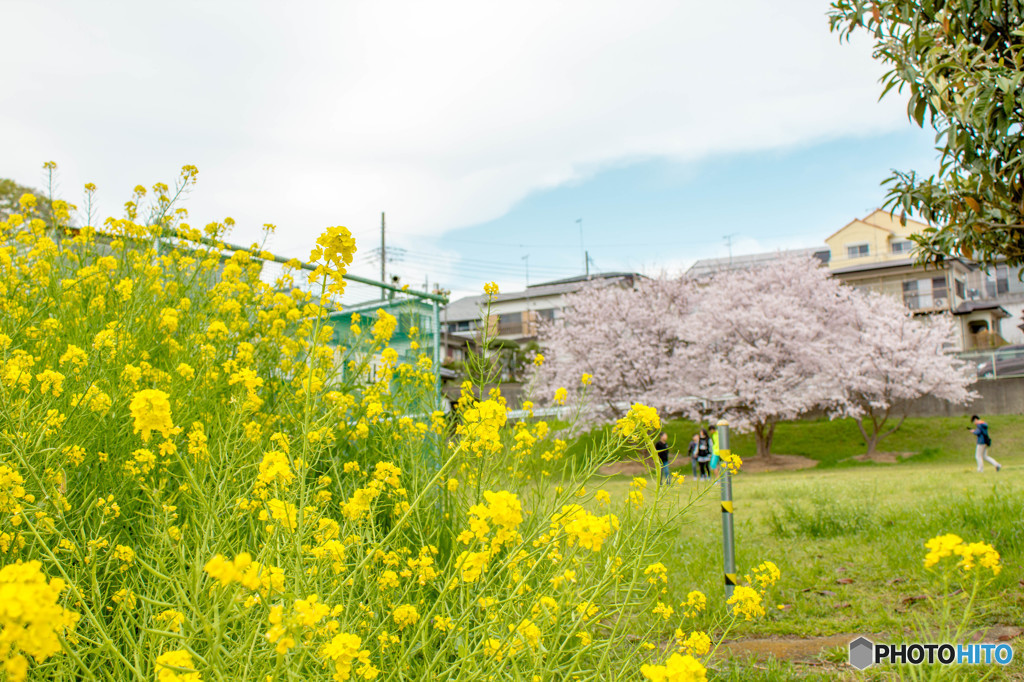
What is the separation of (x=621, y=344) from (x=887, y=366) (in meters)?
7.24

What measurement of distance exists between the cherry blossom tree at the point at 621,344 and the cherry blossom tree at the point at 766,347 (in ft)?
1.78

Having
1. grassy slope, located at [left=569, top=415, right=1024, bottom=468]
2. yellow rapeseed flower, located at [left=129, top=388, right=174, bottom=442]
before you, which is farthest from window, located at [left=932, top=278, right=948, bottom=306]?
yellow rapeseed flower, located at [left=129, top=388, right=174, bottom=442]

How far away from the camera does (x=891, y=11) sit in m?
3.73

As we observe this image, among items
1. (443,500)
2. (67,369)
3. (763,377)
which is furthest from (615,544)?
(763,377)

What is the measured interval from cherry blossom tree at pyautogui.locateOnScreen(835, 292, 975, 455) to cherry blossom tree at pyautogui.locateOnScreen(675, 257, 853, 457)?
1.39 feet

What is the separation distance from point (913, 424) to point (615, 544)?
2130 cm

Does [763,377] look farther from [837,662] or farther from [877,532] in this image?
[837,662]

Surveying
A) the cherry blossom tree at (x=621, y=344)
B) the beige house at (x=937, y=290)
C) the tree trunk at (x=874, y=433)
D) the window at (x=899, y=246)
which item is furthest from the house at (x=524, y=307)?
the tree trunk at (x=874, y=433)

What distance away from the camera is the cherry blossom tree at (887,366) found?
17.9 meters

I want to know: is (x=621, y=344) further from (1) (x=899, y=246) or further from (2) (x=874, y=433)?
(1) (x=899, y=246)

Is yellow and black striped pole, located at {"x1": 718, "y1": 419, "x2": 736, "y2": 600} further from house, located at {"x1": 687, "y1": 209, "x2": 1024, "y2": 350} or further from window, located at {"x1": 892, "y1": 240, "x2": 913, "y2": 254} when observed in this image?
window, located at {"x1": 892, "y1": 240, "x2": 913, "y2": 254}

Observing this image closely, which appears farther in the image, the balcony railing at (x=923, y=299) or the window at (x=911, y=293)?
the window at (x=911, y=293)

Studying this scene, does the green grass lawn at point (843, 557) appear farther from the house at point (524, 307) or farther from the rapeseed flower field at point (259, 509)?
the house at point (524, 307)

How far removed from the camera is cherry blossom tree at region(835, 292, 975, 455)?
17.9 metres
